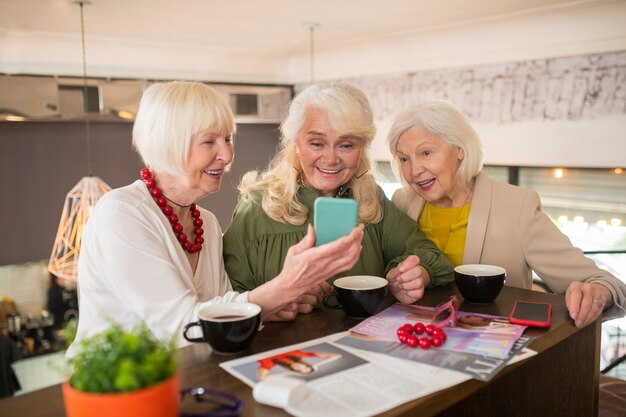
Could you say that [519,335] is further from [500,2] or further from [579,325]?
[500,2]

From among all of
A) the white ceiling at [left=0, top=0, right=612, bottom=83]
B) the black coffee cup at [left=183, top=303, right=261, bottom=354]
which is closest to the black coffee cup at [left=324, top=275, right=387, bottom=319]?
the black coffee cup at [left=183, top=303, right=261, bottom=354]

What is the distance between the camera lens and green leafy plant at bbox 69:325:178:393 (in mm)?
705

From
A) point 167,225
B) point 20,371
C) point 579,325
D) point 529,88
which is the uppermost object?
point 529,88

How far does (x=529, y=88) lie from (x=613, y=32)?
2.05 ft

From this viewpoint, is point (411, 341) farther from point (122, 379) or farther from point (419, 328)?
point (122, 379)

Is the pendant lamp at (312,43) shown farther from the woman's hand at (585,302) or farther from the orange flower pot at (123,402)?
the orange flower pot at (123,402)

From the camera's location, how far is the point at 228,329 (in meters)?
1.04

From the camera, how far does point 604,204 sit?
379cm

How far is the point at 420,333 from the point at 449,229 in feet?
2.93

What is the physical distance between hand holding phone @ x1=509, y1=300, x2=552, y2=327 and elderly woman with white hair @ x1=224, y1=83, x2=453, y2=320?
0.29 m

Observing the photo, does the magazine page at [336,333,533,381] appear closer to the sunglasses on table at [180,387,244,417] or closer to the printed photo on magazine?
the printed photo on magazine

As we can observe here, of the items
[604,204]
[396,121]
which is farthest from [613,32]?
[396,121]

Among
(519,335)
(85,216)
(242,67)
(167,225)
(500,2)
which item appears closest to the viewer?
(519,335)

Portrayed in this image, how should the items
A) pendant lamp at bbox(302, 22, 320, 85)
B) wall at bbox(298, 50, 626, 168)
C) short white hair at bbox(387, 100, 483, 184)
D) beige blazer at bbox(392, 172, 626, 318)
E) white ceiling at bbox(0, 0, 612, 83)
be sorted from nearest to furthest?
beige blazer at bbox(392, 172, 626, 318)
short white hair at bbox(387, 100, 483, 184)
white ceiling at bbox(0, 0, 612, 83)
wall at bbox(298, 50, 626, 168)
pendant lamp at bbox(302, 22, 320, 85)
